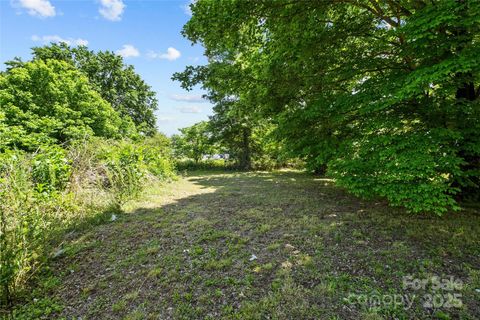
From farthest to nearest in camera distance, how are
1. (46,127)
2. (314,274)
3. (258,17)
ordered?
(46,127), (258,17), (314,274)

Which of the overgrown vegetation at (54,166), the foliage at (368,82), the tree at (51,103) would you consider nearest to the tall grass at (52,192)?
the overgrown vegetation at (54,166)

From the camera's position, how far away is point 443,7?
2928 millimetres

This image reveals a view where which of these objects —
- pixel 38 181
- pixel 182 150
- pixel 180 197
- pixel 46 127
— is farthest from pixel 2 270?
pixel 182 150

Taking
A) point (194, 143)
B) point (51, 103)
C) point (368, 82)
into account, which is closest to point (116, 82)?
point (51, 103)

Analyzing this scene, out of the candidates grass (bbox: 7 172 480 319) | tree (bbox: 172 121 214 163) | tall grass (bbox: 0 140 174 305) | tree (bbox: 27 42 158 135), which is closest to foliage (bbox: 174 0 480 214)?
grass (bbox: 7 172 480 319)

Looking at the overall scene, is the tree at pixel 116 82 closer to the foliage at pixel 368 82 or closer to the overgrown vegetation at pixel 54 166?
the overgrown vegetation at pixel 54 166

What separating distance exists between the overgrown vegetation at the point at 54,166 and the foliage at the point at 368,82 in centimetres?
292

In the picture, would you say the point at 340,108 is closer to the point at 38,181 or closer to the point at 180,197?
the point at 180,197

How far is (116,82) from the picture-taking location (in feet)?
63.2

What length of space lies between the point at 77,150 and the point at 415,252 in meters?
6.60

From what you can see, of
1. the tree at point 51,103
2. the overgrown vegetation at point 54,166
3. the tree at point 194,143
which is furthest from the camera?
the tree at point 194,143

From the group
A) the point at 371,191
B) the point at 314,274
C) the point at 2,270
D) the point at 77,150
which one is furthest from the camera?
the point at 77,150

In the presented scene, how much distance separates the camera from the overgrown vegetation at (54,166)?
101 inches

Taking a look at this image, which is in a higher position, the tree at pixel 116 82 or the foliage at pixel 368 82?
the tree at pixel 116 82
